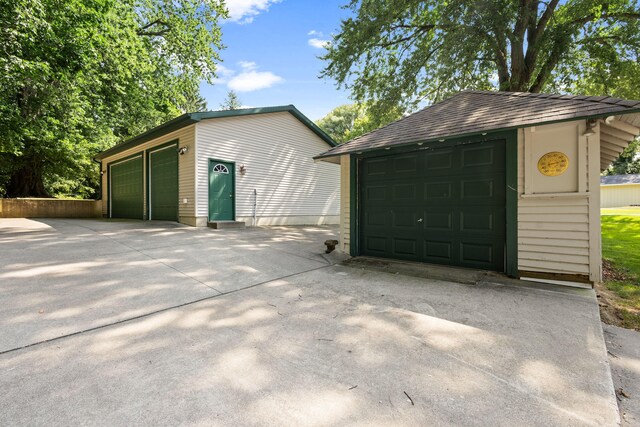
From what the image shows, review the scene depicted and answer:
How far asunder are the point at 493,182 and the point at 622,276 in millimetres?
3292

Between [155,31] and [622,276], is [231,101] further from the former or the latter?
[622,276]

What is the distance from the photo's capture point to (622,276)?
17.8 ft

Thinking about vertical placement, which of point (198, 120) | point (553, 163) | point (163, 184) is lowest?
point (553, 163)

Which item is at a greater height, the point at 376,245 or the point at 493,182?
the point at 493,182

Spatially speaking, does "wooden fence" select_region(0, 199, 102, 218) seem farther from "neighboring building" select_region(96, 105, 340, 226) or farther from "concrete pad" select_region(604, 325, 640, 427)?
"concrete pad" select_region(604, 325, 640, 427)

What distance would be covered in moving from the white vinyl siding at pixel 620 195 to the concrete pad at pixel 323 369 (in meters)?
37.0

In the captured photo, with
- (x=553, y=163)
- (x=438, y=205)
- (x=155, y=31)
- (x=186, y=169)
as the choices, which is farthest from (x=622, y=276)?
(x=155, y=31)

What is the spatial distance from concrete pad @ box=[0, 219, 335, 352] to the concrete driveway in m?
0.03

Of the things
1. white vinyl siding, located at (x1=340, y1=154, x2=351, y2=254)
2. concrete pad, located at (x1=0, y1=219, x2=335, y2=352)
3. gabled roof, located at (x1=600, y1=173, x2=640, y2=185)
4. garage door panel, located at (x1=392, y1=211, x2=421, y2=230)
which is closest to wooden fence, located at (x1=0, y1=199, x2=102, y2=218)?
concrete pad, located at (x1=0, y1=219, x2=335, y2=352)

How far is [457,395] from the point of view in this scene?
74.0 inches

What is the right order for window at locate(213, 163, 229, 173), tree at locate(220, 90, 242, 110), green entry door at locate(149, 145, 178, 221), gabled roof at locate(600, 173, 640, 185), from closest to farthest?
1. window at locate(213, 163, 229, 173)
2. green entry door at locate(149, 145, 178, 221)
3. gabled roof at locate(600, 173, 640, 185)
4. tree at locate(220, 90, 242, 110)

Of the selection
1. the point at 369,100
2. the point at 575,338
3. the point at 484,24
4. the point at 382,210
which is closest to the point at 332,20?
the point at 369,100

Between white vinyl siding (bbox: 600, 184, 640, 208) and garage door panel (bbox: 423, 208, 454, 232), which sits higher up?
white vinyl siding (bbox: 600, 184, 640, 208)

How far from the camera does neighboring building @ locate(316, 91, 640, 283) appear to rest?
4.12 m
